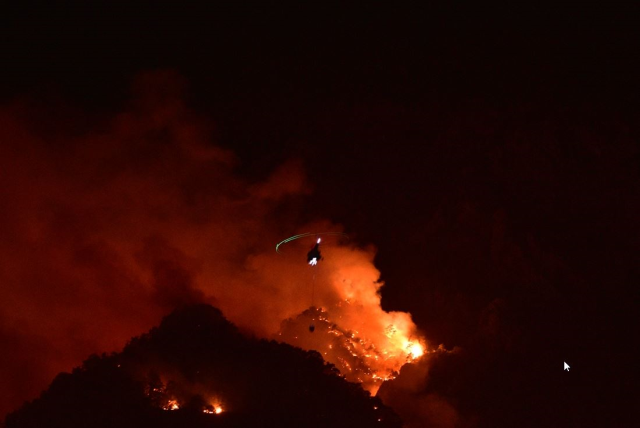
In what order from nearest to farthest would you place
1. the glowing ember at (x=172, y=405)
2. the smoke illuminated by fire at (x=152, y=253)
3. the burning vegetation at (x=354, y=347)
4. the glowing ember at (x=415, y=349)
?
the glowing ember at (x=172, y=405) < the burning vegetation at (x=354, y=347) < the glowing ember at (x=415, y=349) < the smoke illuminated by fire at (x=152, y=253)

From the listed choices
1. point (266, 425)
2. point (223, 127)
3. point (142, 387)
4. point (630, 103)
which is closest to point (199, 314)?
point (142, 387)

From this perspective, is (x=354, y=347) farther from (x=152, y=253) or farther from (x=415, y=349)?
(x=152, y=253)

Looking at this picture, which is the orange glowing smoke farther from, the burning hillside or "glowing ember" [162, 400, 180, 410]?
"glowing ember" [162, 400, 180, 410]

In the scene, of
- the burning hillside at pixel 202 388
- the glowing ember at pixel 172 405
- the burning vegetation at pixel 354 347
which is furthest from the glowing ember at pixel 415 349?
the glowing ember at pixel 172 405

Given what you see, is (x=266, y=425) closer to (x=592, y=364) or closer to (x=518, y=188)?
(x=592, y=364)

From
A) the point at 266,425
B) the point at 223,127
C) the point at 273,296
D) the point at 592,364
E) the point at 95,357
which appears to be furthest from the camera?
the point at 223,127

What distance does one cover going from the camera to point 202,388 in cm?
1054

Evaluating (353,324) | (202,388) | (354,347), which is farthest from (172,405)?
(353,324)

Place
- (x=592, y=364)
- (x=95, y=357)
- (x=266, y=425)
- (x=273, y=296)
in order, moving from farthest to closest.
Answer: (x=273, y=296) → (x=592, y=364) → (x=95, y=357) → (x=266, y=425)

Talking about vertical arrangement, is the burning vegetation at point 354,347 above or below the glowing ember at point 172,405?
above

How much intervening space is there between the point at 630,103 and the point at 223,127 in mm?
11473

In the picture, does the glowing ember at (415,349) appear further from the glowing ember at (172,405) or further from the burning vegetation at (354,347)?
the glowing ember at (172,405)

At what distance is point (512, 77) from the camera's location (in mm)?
18484

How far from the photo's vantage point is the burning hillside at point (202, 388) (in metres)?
9.83
